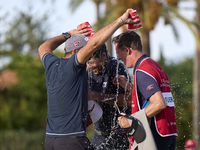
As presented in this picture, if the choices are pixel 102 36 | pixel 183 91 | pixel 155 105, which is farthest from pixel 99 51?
pixel 183 91

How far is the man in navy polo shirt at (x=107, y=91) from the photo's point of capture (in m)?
5.21

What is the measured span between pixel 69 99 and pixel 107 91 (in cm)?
135

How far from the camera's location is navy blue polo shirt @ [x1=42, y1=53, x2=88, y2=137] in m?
3.93

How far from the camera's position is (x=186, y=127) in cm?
1578

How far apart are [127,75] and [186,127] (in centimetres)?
1124

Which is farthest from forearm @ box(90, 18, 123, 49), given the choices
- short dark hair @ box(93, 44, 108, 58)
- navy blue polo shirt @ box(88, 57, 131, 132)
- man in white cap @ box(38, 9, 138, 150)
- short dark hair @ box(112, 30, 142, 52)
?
navy blue polo shirt @ box(88, 57, 131, 132)

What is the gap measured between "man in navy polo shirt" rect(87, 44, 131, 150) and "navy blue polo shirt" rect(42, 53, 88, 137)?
1.18 metres

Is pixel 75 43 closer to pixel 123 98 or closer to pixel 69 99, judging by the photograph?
pixel 69 99

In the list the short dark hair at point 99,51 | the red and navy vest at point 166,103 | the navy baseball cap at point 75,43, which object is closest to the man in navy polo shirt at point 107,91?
the short dark hair at point 99,51

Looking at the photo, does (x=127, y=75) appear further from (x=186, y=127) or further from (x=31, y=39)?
(x=31, y=39)

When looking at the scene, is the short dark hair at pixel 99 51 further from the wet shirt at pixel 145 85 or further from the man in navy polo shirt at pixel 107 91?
the wet shirt at pixel 145 85

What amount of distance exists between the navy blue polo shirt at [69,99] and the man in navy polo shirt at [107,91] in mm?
1183

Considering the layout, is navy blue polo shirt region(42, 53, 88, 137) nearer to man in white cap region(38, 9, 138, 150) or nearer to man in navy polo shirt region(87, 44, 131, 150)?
man in white cap region(38, 9, 138, 150)

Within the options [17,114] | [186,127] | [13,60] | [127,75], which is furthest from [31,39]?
[127,75]
